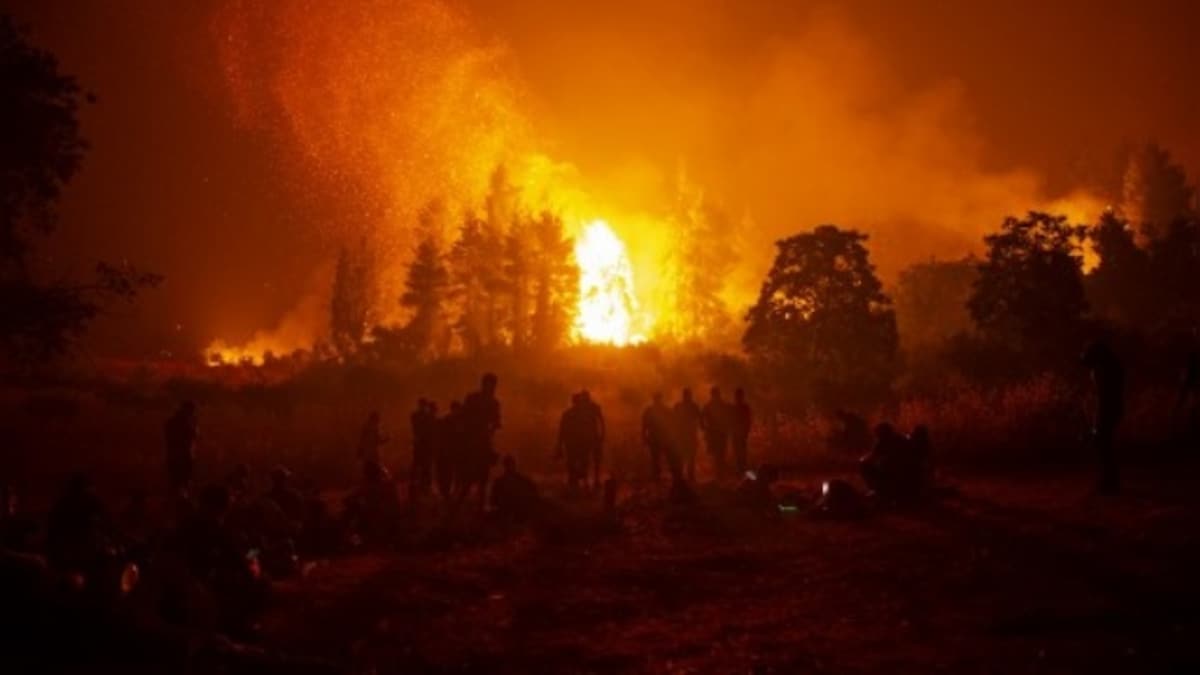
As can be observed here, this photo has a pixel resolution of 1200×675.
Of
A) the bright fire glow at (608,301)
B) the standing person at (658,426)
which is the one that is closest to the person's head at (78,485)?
the standing person at (658,426)

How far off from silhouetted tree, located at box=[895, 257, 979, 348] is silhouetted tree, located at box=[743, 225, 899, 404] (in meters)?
28.6

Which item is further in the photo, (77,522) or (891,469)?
(891,469)

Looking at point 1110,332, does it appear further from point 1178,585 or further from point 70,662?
point 70,662

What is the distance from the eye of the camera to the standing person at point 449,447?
15.8 m

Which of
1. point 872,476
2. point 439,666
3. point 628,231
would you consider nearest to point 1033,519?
point 872,476

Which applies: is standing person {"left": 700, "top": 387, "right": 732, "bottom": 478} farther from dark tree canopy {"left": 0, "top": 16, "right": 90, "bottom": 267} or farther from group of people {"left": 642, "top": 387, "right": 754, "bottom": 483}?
dark tree canopy {"left": 0, "top": 16, "right": 90, "bottom": 267}

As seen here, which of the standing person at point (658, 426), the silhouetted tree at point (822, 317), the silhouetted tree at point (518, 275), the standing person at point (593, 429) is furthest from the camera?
the silhouetted tree at point (518, 275)

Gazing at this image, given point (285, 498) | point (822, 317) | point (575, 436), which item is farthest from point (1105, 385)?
point (822, 317)

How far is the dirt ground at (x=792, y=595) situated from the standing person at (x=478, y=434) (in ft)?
7.83

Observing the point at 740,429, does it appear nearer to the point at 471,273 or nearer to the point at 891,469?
the point at 891,469

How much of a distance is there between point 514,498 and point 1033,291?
21054mm

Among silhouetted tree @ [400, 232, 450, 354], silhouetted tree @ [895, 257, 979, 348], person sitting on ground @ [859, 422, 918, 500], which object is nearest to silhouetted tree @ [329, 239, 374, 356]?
silhouetted tree @ [400, 232, 450, 354]

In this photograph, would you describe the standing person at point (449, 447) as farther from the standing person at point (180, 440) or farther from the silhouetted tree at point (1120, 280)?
the silhouetted tree at point (1120, 280)

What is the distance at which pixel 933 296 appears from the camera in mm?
63406
